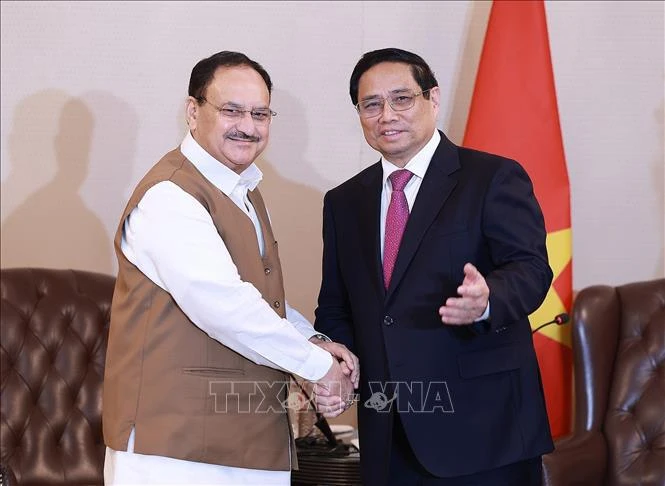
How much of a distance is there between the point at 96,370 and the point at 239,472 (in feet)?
4.11

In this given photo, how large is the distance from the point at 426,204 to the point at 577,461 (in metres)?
1.11

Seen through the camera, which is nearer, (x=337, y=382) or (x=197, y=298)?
(x=197, y=298)

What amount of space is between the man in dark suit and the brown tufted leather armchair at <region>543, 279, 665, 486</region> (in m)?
0.71

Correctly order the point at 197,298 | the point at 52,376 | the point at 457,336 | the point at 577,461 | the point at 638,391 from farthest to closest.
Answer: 1. the point at 52,376
2. the point at 638,391
3. the point at 577,461
4. the point at 457,336
5. the point at 197,298

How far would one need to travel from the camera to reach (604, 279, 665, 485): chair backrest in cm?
333

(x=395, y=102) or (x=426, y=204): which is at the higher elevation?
(x=395, y=102)

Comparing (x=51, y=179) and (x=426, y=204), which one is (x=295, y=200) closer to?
(x=51, y=179)

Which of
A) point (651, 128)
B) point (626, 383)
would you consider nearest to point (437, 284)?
point (626, 383)

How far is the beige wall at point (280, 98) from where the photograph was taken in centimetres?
413

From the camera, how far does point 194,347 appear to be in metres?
2.47

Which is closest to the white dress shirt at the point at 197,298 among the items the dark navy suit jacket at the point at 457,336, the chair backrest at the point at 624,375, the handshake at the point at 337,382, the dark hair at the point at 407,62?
the handshake at the point at 337,382

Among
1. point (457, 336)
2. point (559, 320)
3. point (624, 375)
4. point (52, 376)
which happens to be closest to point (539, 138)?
point (559, 320)

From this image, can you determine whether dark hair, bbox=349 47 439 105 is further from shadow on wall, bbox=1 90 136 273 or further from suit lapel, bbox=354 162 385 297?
shadow on wall, bbox=1 90 136 273

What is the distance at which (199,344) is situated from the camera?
2480mm
